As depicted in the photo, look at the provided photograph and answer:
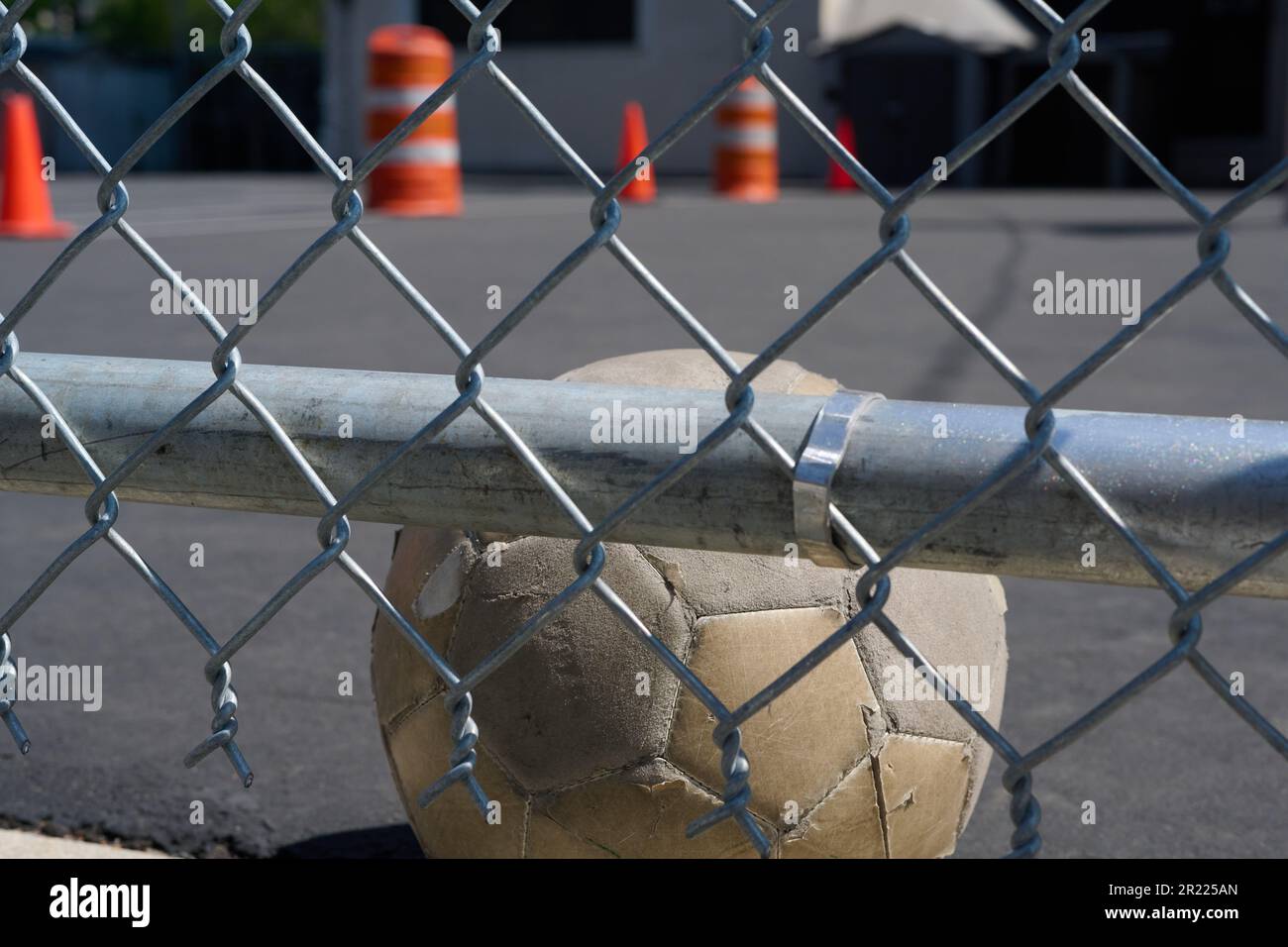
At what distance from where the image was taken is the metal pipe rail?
1.04 m

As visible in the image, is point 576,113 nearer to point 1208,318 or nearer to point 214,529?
point 1208,318

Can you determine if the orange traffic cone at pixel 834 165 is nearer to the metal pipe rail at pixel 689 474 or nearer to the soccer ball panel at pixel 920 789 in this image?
the soccer ball panel at pixel 920 789

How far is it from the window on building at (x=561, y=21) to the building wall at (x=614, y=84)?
0.60 feet

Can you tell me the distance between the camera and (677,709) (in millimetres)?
1728

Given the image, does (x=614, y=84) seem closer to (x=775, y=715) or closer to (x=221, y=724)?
(x=775, y=715)

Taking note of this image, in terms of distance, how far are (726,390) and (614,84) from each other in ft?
80.1

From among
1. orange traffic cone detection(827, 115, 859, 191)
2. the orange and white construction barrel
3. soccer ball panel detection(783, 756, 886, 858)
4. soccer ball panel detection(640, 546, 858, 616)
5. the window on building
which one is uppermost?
the window on building

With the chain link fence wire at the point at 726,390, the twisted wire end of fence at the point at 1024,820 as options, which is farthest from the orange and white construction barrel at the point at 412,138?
the twisted wire end of fence at the point at 1024,820

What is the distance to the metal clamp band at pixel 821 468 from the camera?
1.11m

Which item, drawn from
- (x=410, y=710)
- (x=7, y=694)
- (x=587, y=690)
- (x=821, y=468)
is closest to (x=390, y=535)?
(x=410, y=710)

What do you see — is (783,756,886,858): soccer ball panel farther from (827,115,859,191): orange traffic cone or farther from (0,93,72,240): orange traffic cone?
(827,115,859,191): orange traffic cone

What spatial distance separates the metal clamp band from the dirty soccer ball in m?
0.53

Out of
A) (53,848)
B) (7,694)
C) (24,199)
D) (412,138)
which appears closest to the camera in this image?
(7,694)

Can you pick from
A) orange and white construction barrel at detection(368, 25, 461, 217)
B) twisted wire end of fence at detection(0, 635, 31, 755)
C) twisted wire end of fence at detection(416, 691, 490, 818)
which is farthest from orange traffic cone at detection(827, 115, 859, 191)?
twisted wire end of fence at detection(416, 691, 490, 818)
